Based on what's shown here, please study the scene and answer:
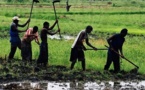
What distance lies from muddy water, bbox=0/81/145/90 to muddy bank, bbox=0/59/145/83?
34 centimetres

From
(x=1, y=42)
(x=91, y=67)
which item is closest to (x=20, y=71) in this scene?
(x=91, y=67)

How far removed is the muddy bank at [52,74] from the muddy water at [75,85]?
0.34m

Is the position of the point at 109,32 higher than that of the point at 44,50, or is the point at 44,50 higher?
the point at 44,50

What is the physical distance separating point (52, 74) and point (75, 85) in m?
1.18

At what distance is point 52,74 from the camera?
11797 millimetres

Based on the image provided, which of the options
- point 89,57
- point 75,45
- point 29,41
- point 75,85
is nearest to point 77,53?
point 75,45

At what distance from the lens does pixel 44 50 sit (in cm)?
1282

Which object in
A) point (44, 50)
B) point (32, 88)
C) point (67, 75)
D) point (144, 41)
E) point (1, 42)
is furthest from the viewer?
point (144, 41)

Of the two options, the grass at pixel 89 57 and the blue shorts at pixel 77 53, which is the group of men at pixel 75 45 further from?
the grass at pixel 89 57

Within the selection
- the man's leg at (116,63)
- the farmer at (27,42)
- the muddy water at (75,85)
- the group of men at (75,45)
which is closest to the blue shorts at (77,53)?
the group of men at (75,45)

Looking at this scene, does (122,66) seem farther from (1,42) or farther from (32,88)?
(1,42)

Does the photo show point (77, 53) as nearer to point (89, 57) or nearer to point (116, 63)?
point (116, 63)

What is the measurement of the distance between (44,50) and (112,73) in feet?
8.23

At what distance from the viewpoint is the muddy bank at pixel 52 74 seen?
37.3 feet
